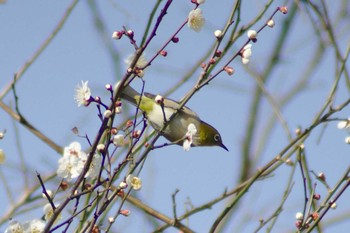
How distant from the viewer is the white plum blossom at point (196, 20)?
2045mm

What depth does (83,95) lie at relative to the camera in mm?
1927

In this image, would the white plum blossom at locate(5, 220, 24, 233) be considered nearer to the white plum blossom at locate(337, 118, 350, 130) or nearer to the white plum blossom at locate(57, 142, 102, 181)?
the white plum blossom at locate(57, 142, 102, 181)

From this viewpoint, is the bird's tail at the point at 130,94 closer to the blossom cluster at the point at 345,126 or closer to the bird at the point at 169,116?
the bird at the point at 169,116

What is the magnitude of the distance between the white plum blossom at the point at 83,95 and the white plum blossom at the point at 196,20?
0.39 meters

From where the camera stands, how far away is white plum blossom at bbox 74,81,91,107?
1913mm

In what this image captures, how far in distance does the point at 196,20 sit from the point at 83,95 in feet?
1.46

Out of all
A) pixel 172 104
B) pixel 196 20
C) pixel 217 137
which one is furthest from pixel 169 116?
pixel 196 20

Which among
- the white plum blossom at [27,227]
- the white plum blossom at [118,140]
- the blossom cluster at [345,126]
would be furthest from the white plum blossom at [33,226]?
the blossom cluster at [345,126]

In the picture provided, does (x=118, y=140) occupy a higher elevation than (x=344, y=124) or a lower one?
lower

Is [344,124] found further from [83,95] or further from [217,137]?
[83,95]

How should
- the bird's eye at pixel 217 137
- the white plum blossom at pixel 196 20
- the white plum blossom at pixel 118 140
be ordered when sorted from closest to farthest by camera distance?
the white plum blossom at pixel 118 140
the white plum blossom at pixel 196 20
the bird's eye at pixel 217 137

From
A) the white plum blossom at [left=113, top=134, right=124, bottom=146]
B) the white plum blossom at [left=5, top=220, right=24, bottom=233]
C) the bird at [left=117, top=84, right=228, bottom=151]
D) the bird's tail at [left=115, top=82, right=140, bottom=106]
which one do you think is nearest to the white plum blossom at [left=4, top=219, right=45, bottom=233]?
the white plum blossom at [left=5, top=220, right=24, bottom=233]

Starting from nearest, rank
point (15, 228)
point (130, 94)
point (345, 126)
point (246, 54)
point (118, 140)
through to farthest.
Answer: point (15, 228)
point (118, 140)
point (246, 54)
point (130, 94)
point (345, 126)

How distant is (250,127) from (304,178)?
1.46m
